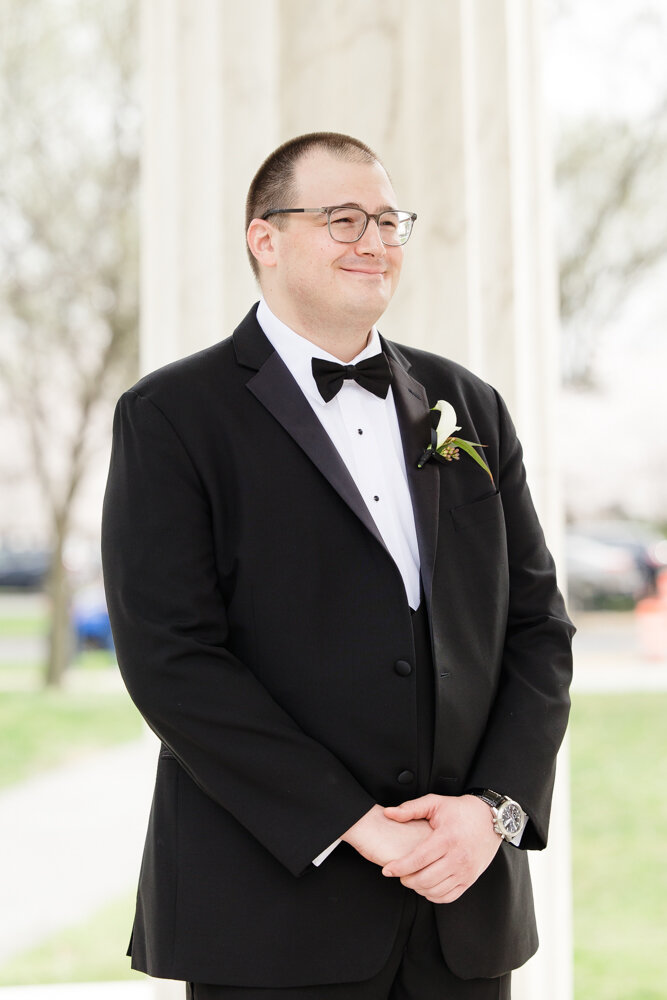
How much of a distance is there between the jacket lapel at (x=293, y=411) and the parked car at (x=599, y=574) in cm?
703

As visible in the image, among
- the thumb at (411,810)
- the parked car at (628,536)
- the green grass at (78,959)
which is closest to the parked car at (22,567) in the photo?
the parked car at (628,536)

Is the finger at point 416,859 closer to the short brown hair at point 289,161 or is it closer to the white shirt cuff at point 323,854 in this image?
the white shirt cuff at point 323,854

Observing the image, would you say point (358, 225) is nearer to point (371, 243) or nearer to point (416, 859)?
point (371, 243)

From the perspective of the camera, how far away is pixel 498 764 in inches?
74.8

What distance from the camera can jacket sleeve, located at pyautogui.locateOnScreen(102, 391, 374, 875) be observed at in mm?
1742

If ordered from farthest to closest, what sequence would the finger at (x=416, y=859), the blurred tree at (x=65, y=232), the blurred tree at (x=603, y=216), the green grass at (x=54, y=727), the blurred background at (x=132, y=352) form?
the blurred tree at (x=603, y=216), the blurred tree at (x=65, y=232), the green grass at (x=54, y=727), the blurred background at (x=132, y=352), the finger at (x=416, y=859)

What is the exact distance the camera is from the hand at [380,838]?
68.1 inches

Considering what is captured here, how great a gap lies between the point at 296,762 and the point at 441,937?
408 mm

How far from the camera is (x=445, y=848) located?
5.77ft

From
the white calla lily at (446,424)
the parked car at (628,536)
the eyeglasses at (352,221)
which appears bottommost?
the parked car at (628,536)

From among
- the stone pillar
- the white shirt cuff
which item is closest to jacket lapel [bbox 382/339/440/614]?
the white shirt cuff

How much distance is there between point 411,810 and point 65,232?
7.55 meters

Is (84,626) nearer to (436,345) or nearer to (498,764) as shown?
(436,345)

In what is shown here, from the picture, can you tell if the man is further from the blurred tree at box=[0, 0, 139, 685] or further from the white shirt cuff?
the blurred tree at box=[0, 0, 139, 685]
